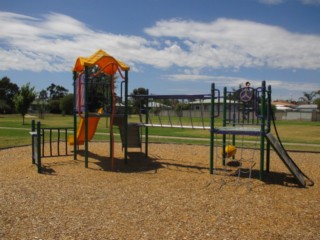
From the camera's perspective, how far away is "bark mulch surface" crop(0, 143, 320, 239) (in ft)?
15.3

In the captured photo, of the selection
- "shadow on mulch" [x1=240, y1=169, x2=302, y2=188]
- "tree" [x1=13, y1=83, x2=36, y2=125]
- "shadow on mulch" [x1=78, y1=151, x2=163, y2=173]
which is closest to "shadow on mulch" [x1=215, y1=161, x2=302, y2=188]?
"shadow on mulch" [x1=240, y1=169, x2=302, y2=188]

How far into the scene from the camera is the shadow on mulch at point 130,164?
30.6ft

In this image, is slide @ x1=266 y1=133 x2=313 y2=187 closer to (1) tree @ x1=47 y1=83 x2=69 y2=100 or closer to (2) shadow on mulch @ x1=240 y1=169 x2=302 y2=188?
(2) shadow on mulch @ x1=240 y1=169 x2=302 y2=188

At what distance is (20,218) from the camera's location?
507 centimetres

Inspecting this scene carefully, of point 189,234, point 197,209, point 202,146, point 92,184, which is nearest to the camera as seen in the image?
point 189,234

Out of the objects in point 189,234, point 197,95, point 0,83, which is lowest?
point 189,234

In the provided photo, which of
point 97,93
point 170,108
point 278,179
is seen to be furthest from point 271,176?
point 97,93

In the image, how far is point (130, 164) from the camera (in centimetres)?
1009

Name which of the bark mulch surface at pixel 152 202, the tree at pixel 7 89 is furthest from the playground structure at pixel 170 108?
the tree at pixel 7 89

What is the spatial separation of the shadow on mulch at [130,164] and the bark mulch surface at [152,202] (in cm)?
3

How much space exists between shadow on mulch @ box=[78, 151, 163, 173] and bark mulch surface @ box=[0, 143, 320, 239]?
3cm

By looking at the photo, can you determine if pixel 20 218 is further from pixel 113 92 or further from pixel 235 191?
pixel 113 92

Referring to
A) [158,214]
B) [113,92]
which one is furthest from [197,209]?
[113,92]

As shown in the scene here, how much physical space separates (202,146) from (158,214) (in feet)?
30.9
